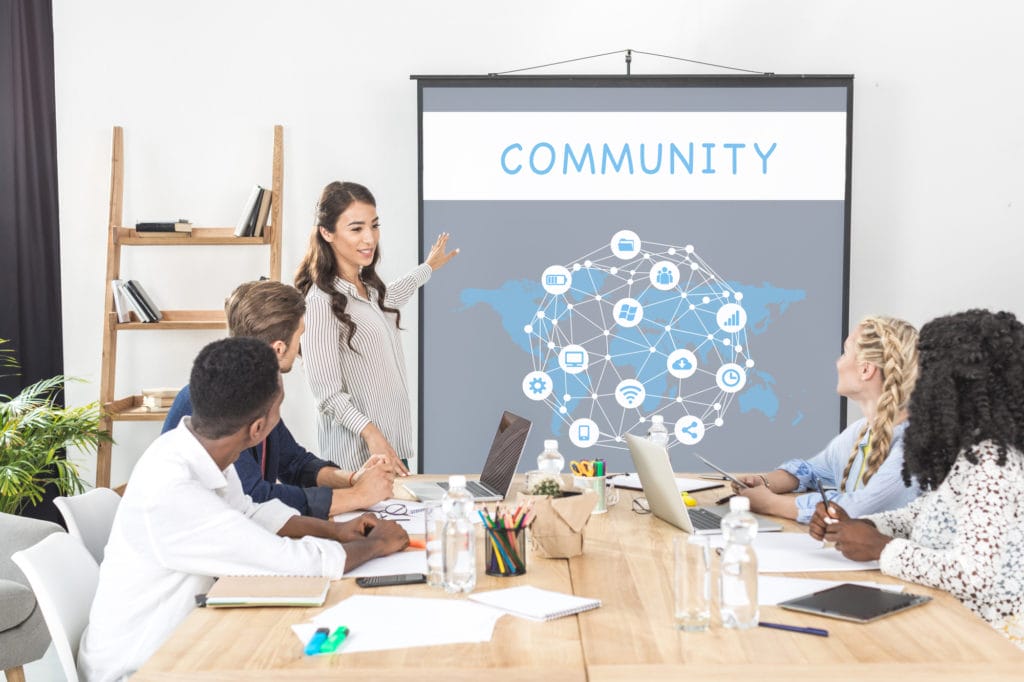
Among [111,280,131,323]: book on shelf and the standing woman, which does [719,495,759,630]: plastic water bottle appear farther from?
[111,280,131,323]: book on shelf

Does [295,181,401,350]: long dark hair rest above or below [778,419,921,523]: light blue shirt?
above

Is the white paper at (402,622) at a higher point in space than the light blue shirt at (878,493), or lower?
lower

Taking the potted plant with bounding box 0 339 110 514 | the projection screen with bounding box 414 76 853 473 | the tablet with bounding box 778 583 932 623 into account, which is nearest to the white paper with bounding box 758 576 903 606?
the tablet with bounding box 778 583 932 623

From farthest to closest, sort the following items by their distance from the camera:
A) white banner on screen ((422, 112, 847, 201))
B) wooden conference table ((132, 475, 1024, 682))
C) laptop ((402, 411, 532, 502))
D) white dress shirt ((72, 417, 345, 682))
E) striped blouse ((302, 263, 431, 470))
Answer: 1. white banner on screen ((422, 112, 847, 201))
2. striped blouse ((302, 263, 431, 470))
3. laptop ((402, 411, 532, 502))
4. white dress shirt ((72, 417, 345, 682))
5. wooden conference table ((132, 475, 1024, 682))

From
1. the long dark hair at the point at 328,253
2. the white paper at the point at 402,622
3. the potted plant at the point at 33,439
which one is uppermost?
the long dark hair at the point at 328,253

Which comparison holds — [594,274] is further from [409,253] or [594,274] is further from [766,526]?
[766,526]

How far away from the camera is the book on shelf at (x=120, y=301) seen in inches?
159

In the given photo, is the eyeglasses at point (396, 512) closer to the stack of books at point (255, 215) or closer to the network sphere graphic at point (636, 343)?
the network sphere graphic at point (636, 343)

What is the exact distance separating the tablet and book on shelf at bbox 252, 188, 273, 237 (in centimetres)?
305

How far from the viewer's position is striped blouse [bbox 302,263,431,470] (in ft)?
9.80

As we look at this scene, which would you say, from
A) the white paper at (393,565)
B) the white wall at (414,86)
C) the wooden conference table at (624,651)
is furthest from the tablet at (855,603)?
the white wall at (414,86)

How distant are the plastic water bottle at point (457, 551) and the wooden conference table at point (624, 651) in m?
0.04

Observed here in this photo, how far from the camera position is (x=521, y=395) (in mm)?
4043

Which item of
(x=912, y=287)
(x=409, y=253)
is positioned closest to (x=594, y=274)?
(x=409, y=253)
